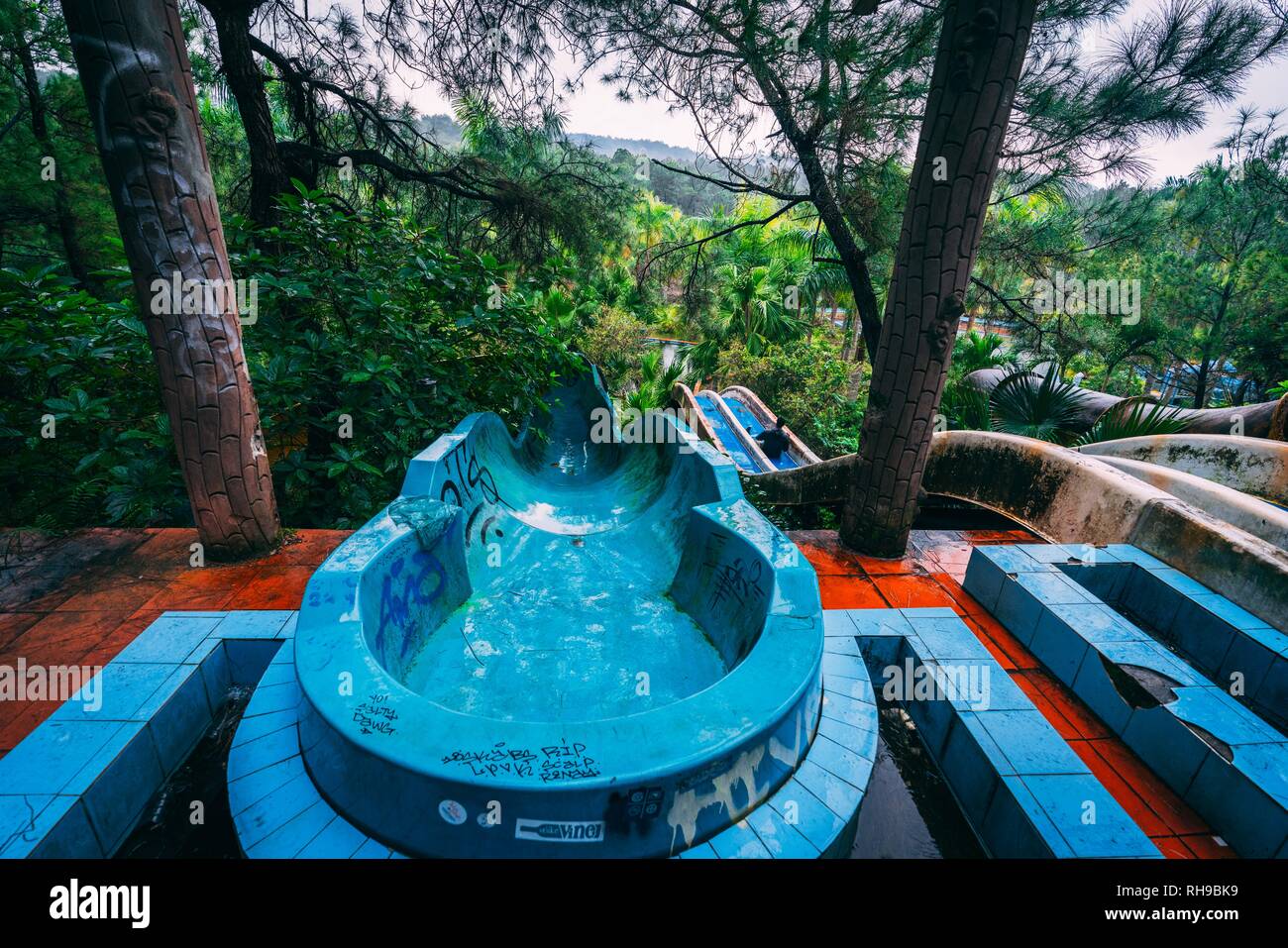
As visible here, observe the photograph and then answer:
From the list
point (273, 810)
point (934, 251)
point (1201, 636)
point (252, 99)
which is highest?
point (252, 99)

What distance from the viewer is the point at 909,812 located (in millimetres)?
2549

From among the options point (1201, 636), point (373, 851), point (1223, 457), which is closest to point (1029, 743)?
point (1201, 636)

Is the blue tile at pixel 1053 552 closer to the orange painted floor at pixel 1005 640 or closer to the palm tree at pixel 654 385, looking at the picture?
the orange painted floor at pixel 1005 640

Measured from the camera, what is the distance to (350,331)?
5.03 m

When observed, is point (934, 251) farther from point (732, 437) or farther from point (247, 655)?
point (732, 437)

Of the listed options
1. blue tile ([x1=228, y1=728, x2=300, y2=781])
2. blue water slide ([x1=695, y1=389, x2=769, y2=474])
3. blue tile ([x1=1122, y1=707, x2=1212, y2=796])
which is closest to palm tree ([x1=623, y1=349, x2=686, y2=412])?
→ blue water slide ([x1=695, y1=389, x2=769, y2=474])

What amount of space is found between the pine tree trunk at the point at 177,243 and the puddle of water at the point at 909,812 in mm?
4519

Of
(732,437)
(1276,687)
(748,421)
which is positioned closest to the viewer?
(1276,687)

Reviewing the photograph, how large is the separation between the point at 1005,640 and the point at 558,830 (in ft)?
10.6

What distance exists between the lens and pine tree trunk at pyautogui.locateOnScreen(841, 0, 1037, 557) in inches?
148

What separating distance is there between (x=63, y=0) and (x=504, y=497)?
438cm

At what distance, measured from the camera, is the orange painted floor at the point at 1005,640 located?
93.8 inches

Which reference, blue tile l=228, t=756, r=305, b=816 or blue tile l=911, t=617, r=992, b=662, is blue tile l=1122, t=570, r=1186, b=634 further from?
blue tile l=228, t=756, r=305, b=816
